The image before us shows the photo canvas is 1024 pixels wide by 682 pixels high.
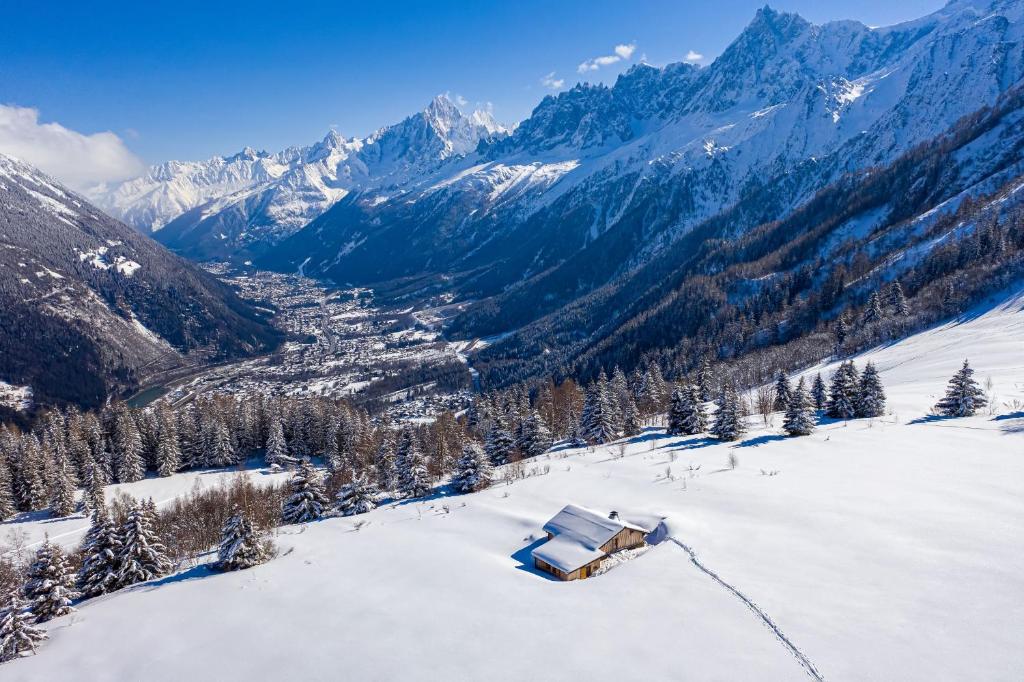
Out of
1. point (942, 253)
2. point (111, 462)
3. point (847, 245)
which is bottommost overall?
point (111, 462)

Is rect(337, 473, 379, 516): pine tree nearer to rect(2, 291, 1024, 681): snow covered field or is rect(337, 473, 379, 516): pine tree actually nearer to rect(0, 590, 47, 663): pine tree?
rect(2, 291, 1024, 681): snow covered field

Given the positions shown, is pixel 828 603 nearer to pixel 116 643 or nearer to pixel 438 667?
pixel 438 667

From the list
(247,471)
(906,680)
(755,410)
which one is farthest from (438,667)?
(247,471)

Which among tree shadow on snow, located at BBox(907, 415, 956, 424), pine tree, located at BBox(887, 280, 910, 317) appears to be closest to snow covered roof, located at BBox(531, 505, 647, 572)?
tree shadow on snow, located at BBox(907, 415, 956, 424)

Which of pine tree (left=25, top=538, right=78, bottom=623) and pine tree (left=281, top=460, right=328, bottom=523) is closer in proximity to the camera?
Result: pine tree (left=25, top=538, right=78, bottom=623)

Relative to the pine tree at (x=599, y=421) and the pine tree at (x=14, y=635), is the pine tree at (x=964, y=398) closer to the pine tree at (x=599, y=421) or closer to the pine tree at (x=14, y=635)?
the pine tree at (x=599, y=421)
